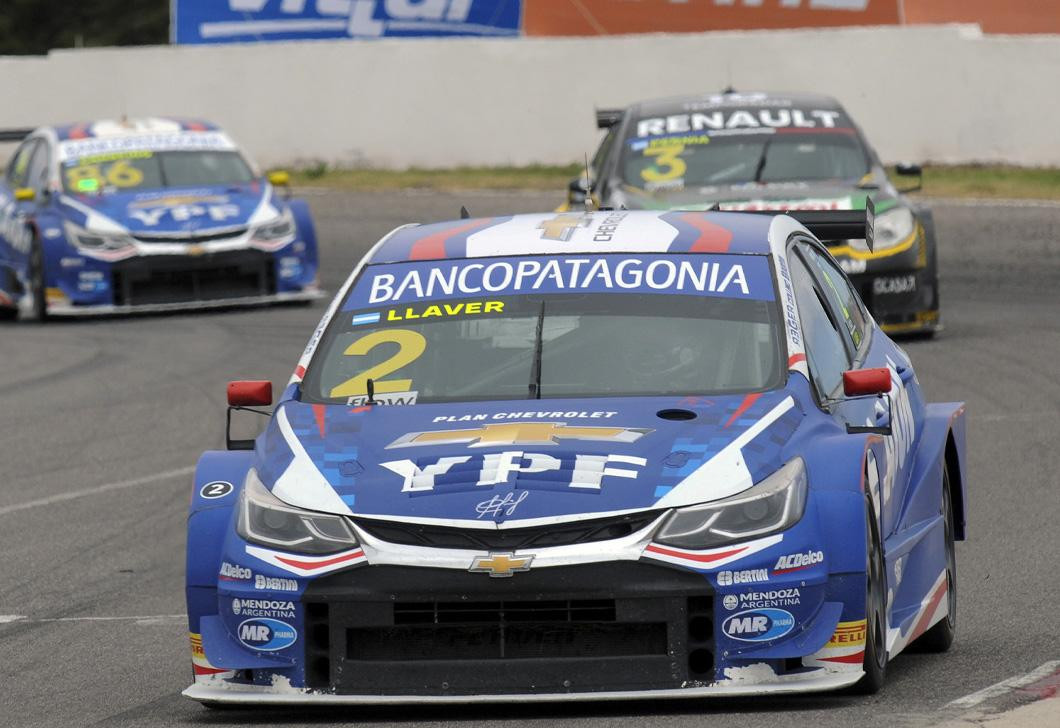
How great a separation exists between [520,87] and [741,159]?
33.8 feet

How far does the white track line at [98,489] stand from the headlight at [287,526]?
15.8 ft

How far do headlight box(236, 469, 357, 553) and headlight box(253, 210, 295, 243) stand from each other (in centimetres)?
1289

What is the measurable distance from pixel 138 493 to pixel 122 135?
9.80 m

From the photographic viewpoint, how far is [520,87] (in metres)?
26.0

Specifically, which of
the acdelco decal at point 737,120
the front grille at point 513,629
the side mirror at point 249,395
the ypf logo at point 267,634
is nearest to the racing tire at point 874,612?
the front grille at point 513,629

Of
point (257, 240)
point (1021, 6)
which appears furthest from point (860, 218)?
point (1021, 6)

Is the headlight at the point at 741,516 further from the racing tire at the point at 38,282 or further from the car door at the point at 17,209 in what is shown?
the car door at the point at 17,209

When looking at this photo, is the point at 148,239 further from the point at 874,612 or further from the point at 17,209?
the point at 874,612

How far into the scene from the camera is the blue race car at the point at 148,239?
1886 cm

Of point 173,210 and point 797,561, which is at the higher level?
point 797,561

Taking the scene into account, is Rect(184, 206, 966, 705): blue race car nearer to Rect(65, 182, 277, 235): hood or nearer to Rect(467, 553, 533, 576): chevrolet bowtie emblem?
Rect(467, 553, 533, 576): chevrolet bowtie emblem

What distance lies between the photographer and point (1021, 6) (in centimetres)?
2541

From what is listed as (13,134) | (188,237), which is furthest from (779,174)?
(13,134)

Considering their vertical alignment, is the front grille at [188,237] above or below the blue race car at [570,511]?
below
